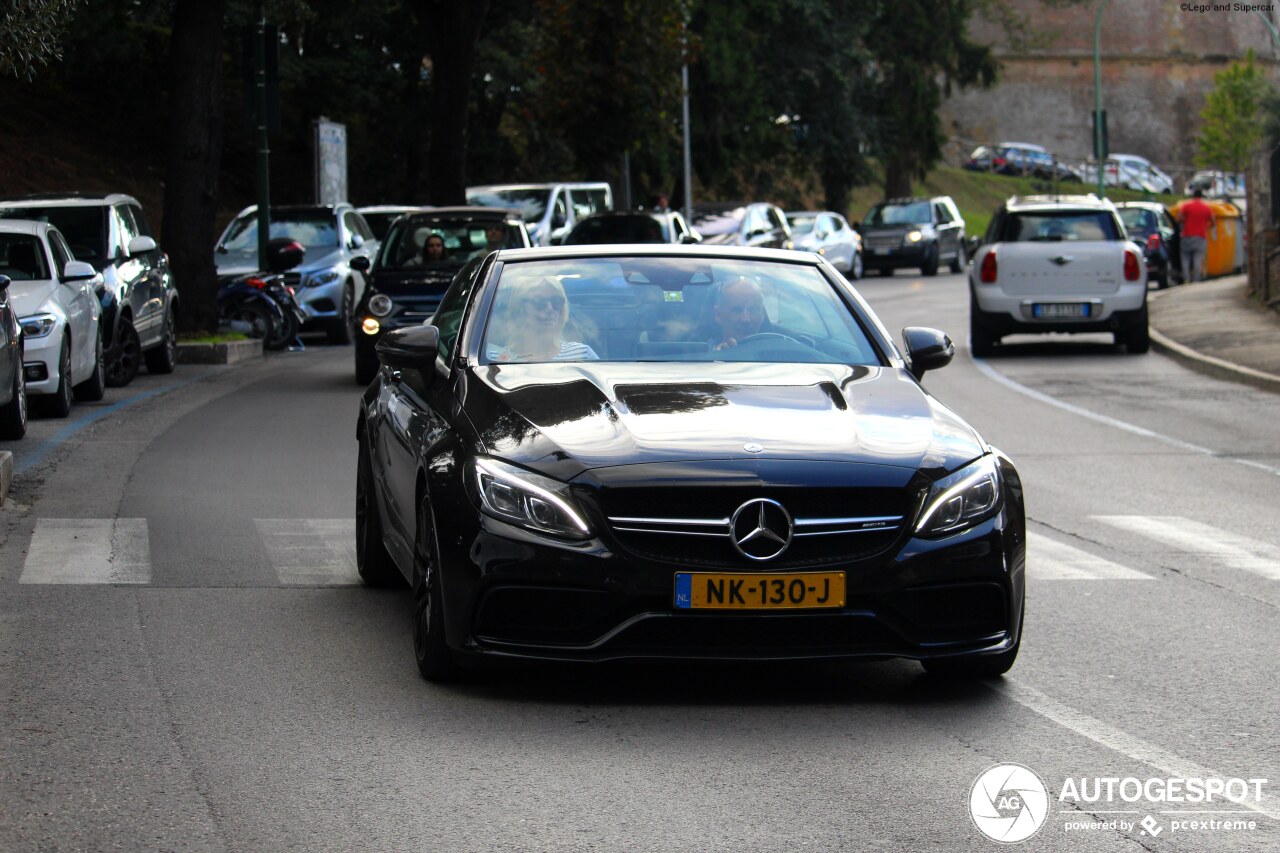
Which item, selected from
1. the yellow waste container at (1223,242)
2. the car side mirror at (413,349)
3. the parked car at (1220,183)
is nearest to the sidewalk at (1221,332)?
the yellow waste container at (1223,242)

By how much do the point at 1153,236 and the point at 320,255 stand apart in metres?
16.6

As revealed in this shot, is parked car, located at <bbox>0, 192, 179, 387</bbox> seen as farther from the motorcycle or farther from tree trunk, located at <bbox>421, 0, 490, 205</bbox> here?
tree trunk, located at <bbox>421, 0, 490, 205</bbox>

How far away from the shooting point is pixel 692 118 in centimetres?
5366

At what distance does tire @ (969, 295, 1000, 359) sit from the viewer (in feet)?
79.9

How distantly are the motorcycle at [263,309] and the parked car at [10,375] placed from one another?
36.4 feet

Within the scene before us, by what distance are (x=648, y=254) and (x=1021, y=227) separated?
16.6 metres

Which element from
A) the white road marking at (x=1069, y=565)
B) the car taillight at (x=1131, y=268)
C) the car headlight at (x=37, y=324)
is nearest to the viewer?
the white road marking at (x=1069, y=565)

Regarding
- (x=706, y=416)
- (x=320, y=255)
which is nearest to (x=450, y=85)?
(x=320, y=255)

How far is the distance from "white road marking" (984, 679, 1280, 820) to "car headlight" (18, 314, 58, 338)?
10587mm

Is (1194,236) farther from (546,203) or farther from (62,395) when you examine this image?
(62,395)

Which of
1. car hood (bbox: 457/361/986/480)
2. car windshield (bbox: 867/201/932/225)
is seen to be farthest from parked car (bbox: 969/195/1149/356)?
car windshield (bbox: 867/201/932/225)

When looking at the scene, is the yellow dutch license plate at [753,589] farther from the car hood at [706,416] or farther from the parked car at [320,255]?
the parked car at [320,255]

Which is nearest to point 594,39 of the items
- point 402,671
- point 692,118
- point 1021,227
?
point 692,118

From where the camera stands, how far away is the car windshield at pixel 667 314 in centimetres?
780
